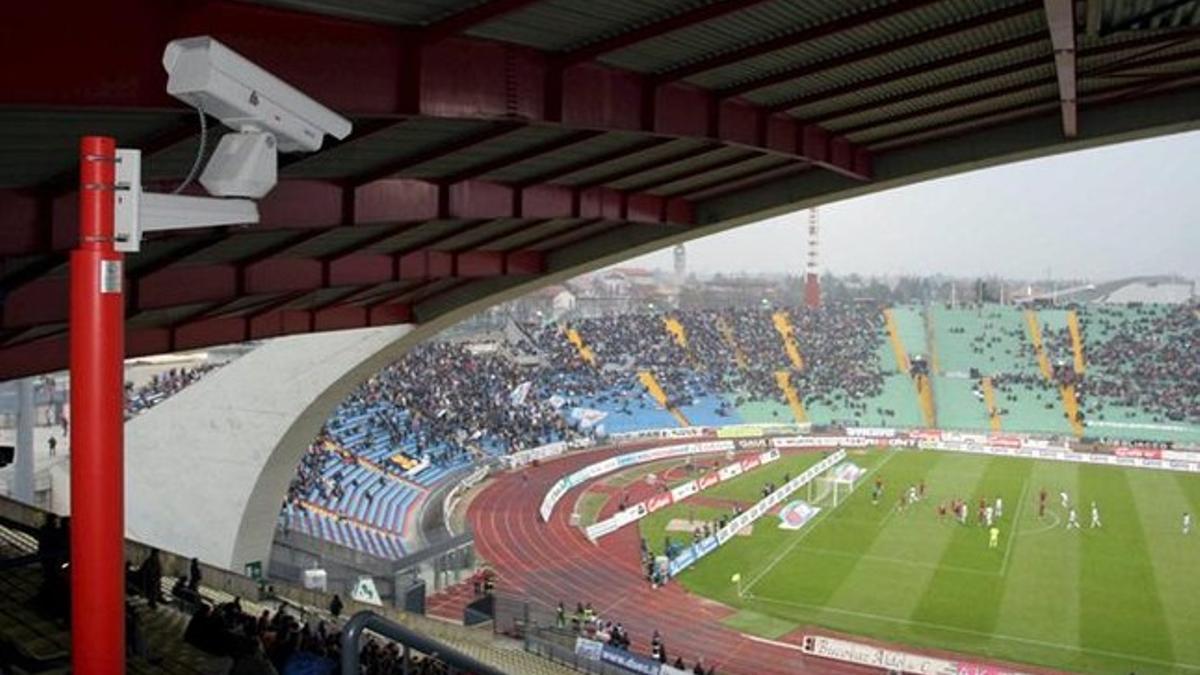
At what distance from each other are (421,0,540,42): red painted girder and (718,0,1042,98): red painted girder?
372 cm

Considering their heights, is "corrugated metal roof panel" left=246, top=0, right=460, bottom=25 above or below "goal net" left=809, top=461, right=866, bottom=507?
above

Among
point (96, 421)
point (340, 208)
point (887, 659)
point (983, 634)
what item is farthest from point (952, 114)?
point (983, 634)

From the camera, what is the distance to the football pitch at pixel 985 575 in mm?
25531

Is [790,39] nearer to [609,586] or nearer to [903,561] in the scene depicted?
[609,586]

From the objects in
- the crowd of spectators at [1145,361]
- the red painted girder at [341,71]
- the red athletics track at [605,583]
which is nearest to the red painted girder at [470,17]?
the red painted girder at [341,71]

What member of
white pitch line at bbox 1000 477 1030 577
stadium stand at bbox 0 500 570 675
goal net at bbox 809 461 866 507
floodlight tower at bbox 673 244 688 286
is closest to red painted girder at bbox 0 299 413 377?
stadium stand at bbox 0 500 570 675

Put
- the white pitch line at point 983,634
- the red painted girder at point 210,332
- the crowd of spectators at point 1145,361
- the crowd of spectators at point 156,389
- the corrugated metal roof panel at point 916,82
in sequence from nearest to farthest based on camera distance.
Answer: the corrugated metal roof panel at point 916,82 < the red painted girder at point 210,332 < the white pitch line at point 983,634 < the crowd of spectators at point 156,389 < the crowd of spectators at point 1145,361

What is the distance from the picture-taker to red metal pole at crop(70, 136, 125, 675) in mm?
3043

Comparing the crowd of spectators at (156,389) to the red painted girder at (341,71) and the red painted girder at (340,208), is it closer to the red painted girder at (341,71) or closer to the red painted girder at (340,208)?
the red painted girder at (340,208)

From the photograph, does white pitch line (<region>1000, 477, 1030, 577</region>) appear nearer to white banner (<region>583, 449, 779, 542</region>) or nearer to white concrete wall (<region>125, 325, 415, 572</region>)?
white banner (<region>583, 449, 779, 542</region>)

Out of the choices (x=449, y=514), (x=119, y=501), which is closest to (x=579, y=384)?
→ (x=449, y=514)

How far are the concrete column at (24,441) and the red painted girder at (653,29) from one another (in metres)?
21.5

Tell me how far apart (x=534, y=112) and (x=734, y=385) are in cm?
6545

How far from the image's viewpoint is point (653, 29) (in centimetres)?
762
